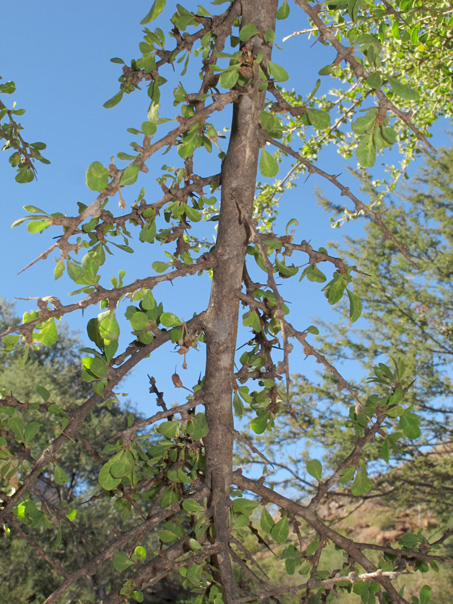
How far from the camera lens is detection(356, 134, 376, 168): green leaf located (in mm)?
1150

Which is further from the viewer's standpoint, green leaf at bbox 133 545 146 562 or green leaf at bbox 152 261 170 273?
green leaf at bbox 133 545 146 562

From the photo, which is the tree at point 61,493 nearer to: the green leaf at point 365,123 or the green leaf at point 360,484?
the green leaf at point 360,484

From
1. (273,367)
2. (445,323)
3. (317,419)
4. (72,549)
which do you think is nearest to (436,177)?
(445,323)

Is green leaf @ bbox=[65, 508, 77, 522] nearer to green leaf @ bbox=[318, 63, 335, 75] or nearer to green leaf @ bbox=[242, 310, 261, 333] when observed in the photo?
green leaf @ bbox=[242, 310, 261, 333]

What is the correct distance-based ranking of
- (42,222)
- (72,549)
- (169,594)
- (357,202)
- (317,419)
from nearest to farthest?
(42,222)
(357,202)
(317,419)
(72,549)
(169,594)

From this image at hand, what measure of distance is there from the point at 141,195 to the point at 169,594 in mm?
10914

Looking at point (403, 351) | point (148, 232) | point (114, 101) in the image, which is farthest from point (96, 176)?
point (403, 351)

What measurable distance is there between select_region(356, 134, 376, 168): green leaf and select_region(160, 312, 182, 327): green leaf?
54cm

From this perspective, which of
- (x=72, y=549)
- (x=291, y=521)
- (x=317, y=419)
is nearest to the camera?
(x=291, y=521)

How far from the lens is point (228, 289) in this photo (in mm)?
1293

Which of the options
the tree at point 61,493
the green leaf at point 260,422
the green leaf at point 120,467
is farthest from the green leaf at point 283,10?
the tree at point 61,493

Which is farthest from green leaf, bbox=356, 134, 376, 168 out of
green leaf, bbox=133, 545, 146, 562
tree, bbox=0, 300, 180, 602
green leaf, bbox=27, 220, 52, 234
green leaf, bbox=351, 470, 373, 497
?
tree, bbox=0, 300, 180, 602

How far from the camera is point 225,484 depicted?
4.35ft

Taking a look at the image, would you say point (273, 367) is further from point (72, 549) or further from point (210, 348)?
point (72, 549)
